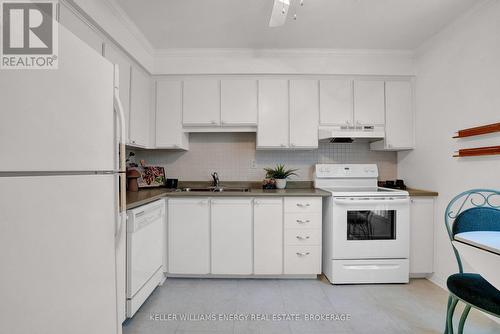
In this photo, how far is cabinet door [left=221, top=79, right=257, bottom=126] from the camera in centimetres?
290

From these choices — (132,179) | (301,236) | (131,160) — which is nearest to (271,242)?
(301,236)

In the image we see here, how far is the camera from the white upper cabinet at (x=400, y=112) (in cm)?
291

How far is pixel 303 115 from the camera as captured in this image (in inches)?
115

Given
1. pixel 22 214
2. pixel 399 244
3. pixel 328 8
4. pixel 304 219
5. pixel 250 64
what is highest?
pixel 328 8

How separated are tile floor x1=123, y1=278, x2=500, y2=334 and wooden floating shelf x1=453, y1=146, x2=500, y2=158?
4.35ft

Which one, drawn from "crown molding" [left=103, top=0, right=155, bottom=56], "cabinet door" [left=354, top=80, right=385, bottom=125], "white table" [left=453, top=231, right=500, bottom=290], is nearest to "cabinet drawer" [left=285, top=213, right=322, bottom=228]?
"cabinet door" [left=354, top=80, right=385, bottom=125]

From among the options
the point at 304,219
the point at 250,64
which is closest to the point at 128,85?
the point at 250,64

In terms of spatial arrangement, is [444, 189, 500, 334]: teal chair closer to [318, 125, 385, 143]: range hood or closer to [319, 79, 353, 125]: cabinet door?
[318, 125, 385, 143]: range hood

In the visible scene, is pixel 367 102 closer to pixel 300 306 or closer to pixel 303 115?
pixel 303 115

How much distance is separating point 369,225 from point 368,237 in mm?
123

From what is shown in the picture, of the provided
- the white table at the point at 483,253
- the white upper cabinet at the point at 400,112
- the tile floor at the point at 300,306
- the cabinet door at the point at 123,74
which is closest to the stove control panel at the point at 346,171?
the white upper cabinet at the point at 400,112

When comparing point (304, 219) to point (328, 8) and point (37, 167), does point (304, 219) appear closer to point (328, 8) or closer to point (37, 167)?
point (328, 8)

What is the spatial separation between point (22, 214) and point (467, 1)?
Result: 323 centimetres

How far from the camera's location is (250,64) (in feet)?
9.32
